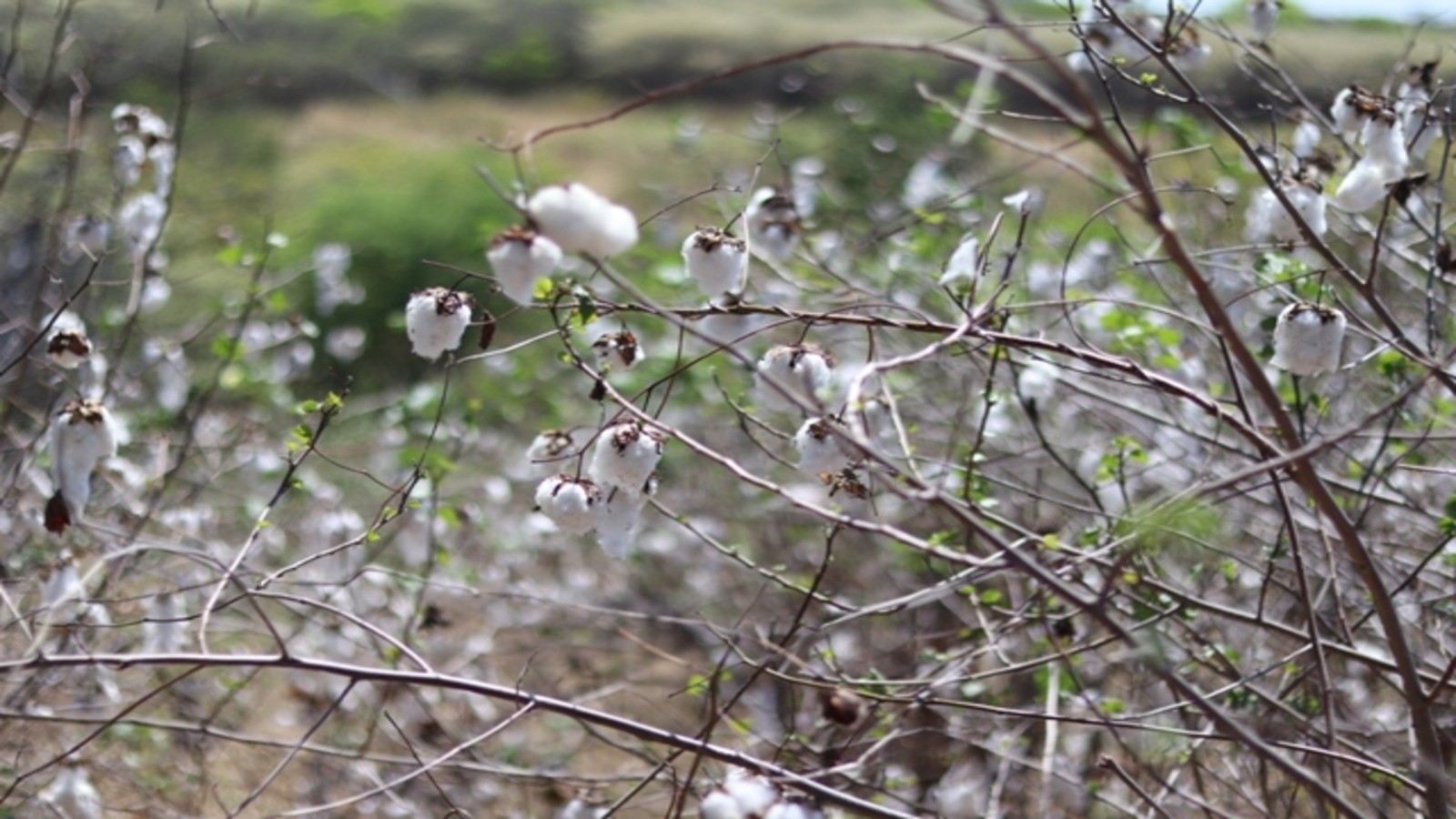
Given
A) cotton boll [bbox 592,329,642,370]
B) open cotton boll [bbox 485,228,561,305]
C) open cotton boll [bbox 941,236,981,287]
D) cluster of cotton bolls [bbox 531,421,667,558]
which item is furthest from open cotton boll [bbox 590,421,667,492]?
open cotton boll [bbox 941,236,981,287]

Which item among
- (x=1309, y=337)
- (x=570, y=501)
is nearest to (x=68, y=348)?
(x=570, y=501)

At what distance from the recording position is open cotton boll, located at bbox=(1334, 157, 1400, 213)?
2.04 metres

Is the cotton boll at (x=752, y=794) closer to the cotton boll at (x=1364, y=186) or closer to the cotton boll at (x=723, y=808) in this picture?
the cotton boll at (x=723, y=808)

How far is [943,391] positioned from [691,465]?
127cm

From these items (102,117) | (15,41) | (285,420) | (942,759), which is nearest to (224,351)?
(15,41)

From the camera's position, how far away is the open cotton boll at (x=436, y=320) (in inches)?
66.9

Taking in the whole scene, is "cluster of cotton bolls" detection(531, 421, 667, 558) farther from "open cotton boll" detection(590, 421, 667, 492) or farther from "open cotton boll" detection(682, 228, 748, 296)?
"open cotton boll" detection(682, 228, 748, 296)

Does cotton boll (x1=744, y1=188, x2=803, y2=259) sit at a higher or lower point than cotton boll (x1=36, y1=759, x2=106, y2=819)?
higher

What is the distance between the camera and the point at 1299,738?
2.44m

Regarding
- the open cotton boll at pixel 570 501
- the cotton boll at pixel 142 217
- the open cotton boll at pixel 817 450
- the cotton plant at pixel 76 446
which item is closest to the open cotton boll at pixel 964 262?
the open cotton boll at pixel 817 450

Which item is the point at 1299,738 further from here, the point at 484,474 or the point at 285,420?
the point at 285,420

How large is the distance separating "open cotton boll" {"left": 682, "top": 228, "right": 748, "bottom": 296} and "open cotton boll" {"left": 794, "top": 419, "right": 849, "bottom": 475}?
22 cm

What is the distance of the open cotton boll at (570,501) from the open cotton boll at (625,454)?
1.4 inches

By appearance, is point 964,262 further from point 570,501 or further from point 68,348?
point 68,348
